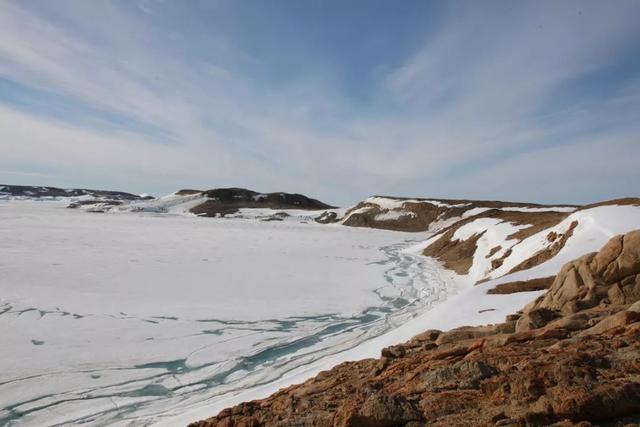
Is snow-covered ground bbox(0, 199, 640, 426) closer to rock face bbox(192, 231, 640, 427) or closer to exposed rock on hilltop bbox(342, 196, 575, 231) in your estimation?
rock face bbox(192, 231, 640, 427)

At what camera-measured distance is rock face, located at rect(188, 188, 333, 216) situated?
11675cm

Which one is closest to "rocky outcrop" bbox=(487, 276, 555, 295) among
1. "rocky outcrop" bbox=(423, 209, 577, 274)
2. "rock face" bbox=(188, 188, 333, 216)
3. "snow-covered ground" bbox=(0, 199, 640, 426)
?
"snow-covered ground" bbox=(0, 199, 640, 426)

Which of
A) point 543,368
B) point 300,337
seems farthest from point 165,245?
point 543,368

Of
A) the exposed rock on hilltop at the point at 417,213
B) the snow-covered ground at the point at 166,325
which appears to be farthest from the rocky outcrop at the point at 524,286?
the exposed rock on hilltop at the point at 417,213

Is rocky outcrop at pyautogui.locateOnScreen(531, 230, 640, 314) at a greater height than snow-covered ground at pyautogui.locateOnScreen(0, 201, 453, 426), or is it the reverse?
rocky outcrop at pyautogui.locateOnScreen(531, 230, 640, 314)

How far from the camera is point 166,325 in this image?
522 inches

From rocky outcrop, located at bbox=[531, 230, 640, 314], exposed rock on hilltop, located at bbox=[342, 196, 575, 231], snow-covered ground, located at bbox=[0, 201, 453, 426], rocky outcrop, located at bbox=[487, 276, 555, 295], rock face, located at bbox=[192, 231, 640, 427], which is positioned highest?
exposed rock on hilltop, located at bbox=[342, 196, 575, 231]

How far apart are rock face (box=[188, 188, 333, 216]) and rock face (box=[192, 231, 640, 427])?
348 ft

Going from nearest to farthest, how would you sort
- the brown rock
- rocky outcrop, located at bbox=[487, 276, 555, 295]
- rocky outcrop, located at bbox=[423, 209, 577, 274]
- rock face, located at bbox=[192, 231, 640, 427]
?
1. rock face, located at bbox=[192, 231, 640, 427]
2. the brown rock
3. rocky outcrop, located at bbox=[487, 276, 555, 295]
4. rocky outcrop, located at bbox=[423, 209, 577, 274]

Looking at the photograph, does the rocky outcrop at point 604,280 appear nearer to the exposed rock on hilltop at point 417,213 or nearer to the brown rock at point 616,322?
the brown rock at point 616,322

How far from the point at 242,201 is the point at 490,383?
12979 cm

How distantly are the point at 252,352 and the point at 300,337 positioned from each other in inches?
71.7

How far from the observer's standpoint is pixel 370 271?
85.3 feet

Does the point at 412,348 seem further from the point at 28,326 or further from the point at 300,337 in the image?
the point at 28,326
